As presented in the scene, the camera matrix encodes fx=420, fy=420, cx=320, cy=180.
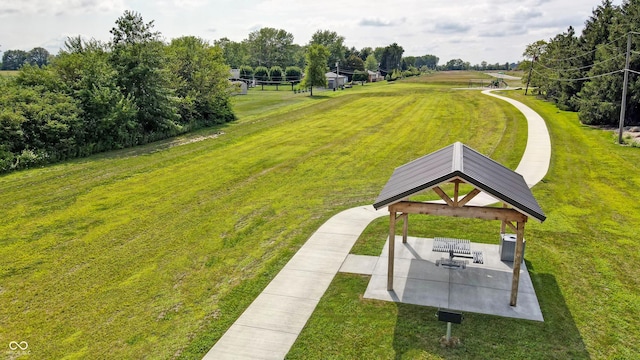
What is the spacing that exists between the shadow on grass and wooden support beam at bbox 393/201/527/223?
2.26m

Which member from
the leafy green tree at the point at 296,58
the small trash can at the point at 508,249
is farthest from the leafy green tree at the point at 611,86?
the leafy green tree at the point at 296,58

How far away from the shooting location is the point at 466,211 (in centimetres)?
962

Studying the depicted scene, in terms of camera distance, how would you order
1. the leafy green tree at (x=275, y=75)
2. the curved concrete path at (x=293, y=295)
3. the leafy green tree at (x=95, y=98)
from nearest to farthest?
the curved concrete path at (x=293, y=295)
the leafy green tree at (x=95, y=98)
the leafy green tree at (x=275, y=75)

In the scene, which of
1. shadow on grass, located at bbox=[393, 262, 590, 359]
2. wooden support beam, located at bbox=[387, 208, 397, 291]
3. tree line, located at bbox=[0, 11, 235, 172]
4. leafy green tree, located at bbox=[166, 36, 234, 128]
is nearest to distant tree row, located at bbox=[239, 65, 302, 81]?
leafy green tree, located at bbox=[166, 36, 234, 128]

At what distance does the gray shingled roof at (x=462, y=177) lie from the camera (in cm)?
916

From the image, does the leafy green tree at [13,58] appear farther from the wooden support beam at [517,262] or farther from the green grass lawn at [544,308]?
the wooden support beam at [517,262]

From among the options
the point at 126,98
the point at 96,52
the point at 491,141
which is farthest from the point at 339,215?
the point at 96,52

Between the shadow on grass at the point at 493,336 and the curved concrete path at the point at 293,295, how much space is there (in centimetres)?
228

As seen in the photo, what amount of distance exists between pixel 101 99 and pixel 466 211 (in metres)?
24.0

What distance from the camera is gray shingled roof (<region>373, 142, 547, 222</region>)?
9.16 metres

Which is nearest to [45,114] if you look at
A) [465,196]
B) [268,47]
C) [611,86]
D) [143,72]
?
[143,72]

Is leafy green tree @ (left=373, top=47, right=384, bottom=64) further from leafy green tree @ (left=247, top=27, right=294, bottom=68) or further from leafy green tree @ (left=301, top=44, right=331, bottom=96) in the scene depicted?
leafy green tree @ (left=301, top=44, right=331, bottom=96)

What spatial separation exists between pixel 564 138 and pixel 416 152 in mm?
11395

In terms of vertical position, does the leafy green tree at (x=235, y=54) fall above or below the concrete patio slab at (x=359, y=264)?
above
